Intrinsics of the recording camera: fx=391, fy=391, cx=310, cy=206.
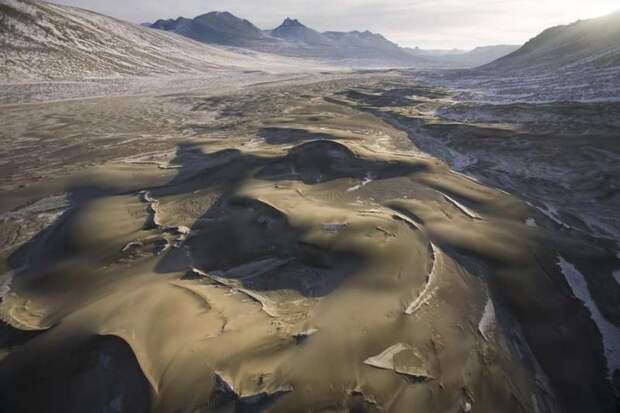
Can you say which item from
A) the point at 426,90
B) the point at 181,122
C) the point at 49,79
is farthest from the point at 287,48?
the point at 181,122

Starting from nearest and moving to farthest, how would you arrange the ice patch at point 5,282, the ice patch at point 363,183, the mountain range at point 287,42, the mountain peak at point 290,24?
the ice patch at point 5,282
the ice patch at point 363,183
the mountain range at point 287,42
the mountain peak at point 290,24

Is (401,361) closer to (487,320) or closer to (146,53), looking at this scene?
(487,320)

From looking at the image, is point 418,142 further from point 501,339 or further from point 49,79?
point 49,79

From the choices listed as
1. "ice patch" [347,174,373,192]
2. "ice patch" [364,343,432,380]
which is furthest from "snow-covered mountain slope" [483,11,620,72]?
"ice patch" [364,343,432,380]

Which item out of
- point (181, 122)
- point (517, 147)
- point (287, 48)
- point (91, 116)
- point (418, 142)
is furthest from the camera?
point (287, 48)

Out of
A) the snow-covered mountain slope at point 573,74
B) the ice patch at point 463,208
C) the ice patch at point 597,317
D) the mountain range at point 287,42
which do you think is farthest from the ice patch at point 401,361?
the mountain range at point 287,42

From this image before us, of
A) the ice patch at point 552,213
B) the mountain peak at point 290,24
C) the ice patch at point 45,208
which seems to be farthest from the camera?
the mountain peak at point 290,24

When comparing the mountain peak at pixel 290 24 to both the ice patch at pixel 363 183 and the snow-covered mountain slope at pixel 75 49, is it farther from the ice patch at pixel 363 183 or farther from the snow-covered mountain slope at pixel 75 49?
the ice patch at pixel 363 183

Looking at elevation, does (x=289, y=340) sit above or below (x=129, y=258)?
above
